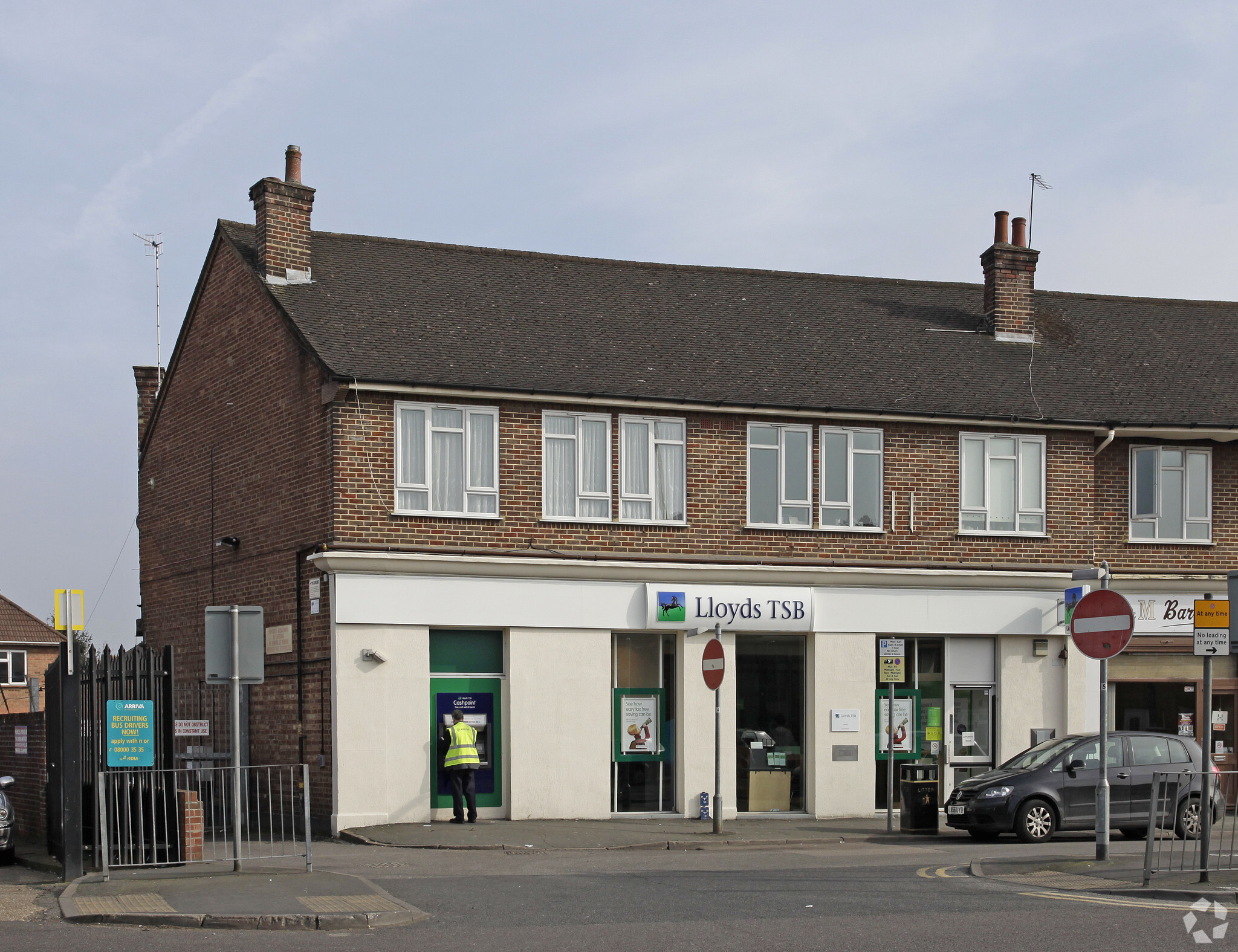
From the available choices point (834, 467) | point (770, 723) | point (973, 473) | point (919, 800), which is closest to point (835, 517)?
point (834, 467)

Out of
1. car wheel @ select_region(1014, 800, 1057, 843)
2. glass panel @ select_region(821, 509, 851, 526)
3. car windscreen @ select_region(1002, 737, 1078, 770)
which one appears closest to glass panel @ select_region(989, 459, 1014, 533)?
glass panel @ select_region(821, 509, 851, 526)

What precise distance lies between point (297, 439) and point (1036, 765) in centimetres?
1132

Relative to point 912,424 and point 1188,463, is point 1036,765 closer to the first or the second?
point 912,424

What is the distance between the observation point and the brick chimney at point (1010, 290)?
2639cm

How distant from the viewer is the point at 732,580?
22.5m

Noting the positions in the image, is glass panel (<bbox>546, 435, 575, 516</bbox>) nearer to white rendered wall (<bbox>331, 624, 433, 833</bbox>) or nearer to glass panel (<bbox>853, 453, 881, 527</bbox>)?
white rendered wall (<bbox>331, 624, 433, 833</bbox>)

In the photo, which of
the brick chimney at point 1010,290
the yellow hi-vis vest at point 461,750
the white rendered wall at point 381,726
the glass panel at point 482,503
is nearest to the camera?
the yellow hi-vis vest at point 461,750

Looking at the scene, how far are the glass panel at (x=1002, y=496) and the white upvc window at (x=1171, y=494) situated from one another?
2377mm

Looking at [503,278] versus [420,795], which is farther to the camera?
[503,278]

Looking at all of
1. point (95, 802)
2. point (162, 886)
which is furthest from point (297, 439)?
point (162, 886)

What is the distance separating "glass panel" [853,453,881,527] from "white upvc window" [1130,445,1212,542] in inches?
184

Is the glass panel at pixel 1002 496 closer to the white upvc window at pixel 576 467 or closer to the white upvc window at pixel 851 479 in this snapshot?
the white upvc window at pixel 851 479

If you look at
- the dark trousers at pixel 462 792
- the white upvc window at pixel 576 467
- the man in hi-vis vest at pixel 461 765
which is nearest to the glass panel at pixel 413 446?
the white upvc window at pixel 576 467

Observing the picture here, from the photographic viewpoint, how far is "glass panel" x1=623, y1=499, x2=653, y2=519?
2233 cm
